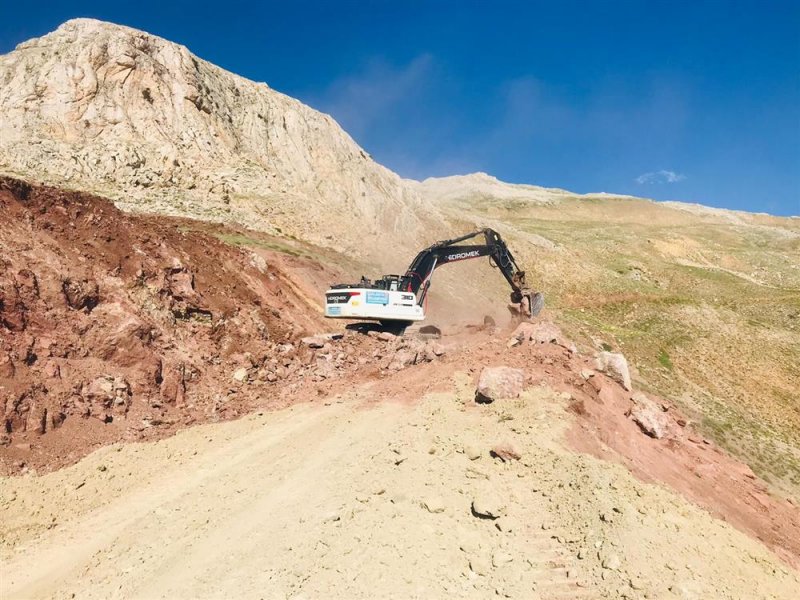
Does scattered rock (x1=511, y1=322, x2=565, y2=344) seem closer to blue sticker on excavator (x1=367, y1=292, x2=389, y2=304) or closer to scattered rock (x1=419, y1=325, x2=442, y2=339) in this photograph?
blue sticker on excavator (x1=367, y1=292, x2=389, y2=304)

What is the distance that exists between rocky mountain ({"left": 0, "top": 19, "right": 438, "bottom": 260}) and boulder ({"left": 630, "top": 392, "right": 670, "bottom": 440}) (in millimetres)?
28516

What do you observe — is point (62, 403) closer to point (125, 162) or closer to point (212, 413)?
point (212, 413)

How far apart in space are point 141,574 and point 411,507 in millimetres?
4528

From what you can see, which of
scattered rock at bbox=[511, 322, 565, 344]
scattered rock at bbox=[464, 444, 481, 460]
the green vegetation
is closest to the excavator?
scattered rock at bbox=[511, 322, 565, 344]

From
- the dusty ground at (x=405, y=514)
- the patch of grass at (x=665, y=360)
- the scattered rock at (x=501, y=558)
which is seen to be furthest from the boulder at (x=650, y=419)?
the patch of grass at (x=665, y=360)

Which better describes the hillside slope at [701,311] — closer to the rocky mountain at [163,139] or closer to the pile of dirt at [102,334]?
the rocky mountain at [163,139]

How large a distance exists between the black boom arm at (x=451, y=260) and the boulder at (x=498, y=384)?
11.9 metres

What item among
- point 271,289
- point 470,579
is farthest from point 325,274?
point 470,579

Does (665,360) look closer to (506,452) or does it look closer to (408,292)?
(408,292)

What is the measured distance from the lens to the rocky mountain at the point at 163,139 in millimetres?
34000

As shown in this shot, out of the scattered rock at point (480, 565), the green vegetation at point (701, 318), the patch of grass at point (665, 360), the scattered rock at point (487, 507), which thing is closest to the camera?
the scattered rock at point (480, 565)

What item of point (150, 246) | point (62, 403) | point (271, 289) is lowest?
point (62, 403)

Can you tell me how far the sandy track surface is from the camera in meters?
7.40

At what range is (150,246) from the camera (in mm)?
19062
